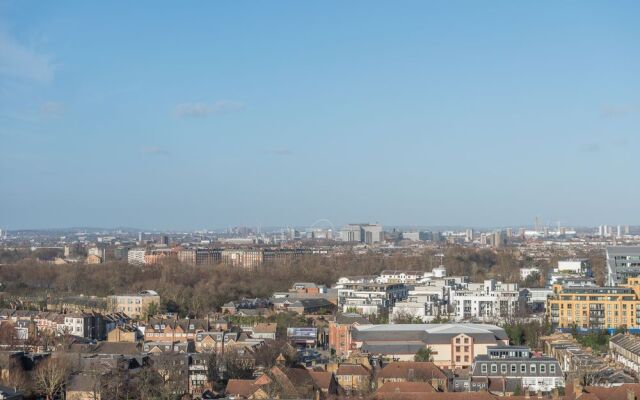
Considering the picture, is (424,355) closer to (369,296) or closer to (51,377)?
(51,377)

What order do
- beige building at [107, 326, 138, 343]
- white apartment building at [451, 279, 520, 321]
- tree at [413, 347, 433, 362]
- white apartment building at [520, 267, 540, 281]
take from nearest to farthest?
1. tree at [413, 347, 433, 362]
2. beige building at [107, 326, 138, 343]
3. white apartment building at [451, 279, 520, 321]
4. white apartment building at [520, 267, 540, 281]

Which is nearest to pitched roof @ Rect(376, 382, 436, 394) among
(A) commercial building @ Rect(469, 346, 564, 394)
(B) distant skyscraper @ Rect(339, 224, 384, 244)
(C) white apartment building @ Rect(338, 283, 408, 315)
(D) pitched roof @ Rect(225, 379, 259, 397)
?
(A) commercial building @ Rect(469, 346, 564, 394)

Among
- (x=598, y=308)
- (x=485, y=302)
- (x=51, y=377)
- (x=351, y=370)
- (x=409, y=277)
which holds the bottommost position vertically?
(x=351, y=370)

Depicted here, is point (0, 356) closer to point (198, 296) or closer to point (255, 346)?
point (255, 346)

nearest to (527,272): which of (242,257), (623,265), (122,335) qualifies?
(623,265)

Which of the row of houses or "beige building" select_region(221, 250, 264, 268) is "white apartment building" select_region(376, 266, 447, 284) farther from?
"beige building" select_region(221, 250, 264, 268)
